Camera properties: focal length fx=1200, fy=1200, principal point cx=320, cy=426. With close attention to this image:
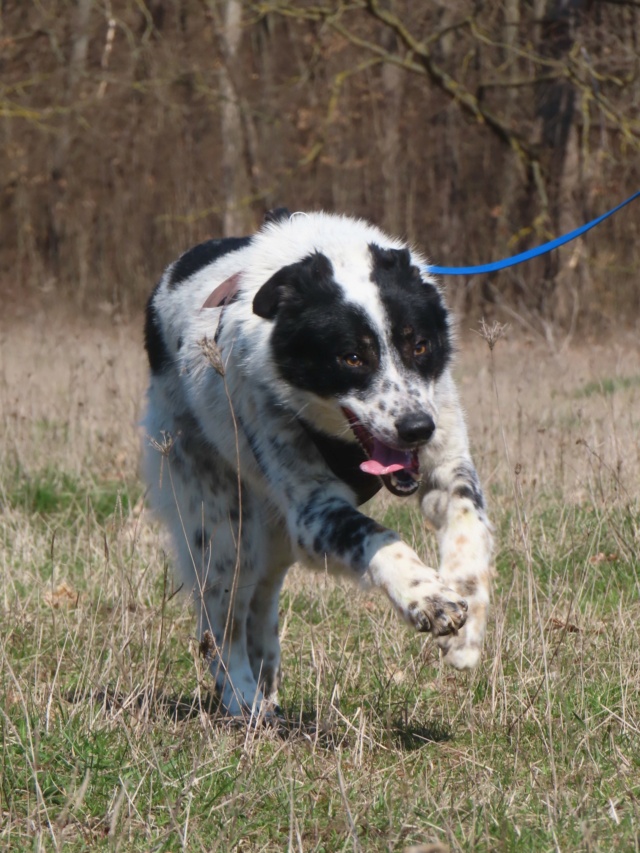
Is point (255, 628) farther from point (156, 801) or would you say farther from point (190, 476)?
point (156, 801)

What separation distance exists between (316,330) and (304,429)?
1.07 ft

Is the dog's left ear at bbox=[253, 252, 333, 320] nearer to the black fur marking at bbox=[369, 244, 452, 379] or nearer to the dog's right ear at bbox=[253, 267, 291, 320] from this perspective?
the dog's right ear at bbox=[253, 267, 291, 320]

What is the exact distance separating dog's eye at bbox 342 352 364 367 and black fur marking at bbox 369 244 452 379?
12cm

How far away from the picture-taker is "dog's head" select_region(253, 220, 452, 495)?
3604 mm

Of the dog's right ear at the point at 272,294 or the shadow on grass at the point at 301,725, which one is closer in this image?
the shadow on grass at the point at 301,725

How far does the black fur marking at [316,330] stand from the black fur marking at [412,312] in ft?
0.30

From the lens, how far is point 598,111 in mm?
14602

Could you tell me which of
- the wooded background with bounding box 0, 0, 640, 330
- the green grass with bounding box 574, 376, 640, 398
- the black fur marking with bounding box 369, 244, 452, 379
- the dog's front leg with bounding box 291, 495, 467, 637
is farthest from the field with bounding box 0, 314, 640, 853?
the wooded background with bounding box 0, 0, 640, 330

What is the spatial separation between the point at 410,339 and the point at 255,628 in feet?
4.48

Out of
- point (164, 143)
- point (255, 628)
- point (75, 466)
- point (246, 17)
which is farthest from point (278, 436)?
point (246, 17)

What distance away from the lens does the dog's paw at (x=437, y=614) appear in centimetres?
303

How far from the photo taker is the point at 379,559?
3.24 m

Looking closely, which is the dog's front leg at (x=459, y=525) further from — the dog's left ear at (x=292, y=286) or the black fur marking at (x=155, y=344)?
the black fur marking at (x=155, y=344)

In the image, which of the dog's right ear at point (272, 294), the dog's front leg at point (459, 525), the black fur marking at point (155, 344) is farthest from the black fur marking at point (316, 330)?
the black fur marking at point (155, 344)
